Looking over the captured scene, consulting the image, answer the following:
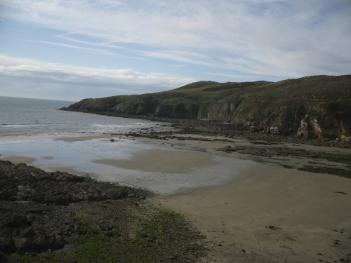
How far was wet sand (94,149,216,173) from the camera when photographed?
31.2 meters

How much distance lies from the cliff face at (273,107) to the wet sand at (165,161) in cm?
2311

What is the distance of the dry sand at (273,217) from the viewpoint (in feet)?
46.8

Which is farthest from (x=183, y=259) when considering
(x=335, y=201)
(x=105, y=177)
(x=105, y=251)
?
(x=105, y=177)

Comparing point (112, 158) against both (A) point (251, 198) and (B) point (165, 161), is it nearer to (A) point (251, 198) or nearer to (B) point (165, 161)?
(B) point (165, 161)

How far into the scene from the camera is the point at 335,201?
869 inches

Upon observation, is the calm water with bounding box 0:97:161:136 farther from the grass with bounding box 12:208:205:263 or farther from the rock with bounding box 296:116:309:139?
the grass with bounding box 12:208:205:263

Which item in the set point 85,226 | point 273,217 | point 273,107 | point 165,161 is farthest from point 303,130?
point 85,226

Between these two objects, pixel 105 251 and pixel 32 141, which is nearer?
pixel 105 251

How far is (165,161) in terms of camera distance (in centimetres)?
3422

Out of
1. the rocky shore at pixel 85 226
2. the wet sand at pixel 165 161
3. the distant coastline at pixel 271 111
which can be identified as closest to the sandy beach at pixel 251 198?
the wet sand at pixel 165 161

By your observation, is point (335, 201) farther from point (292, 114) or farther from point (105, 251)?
point (292, 114)

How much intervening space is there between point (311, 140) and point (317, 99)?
1426 cm

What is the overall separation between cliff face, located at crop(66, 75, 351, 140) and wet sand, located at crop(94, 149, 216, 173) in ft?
75.8

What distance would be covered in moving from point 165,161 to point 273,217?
54.1 feet
